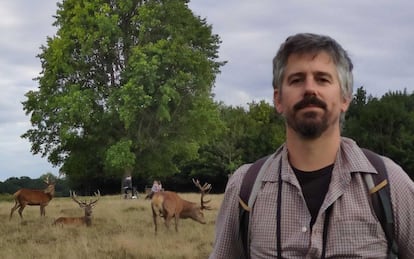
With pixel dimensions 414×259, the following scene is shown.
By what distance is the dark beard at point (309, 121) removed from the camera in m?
2.00

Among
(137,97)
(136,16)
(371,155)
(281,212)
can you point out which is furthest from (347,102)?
(136,16)

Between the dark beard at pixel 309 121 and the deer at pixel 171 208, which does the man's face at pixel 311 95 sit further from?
the deer at pixel 171 208

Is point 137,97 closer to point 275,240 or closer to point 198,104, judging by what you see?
point 198,104

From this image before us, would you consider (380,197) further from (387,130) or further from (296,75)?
(387,130)

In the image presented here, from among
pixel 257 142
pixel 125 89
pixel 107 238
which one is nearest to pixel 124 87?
pixel 125 89

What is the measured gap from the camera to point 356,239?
1.94 metres

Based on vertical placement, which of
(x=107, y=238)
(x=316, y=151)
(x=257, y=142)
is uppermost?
(x=257, y=142)

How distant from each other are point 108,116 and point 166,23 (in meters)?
5.77

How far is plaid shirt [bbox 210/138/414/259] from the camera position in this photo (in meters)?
1.95

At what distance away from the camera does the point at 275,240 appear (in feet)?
6.64

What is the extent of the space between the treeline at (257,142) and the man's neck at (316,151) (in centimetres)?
3737

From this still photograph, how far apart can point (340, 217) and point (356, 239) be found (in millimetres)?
81

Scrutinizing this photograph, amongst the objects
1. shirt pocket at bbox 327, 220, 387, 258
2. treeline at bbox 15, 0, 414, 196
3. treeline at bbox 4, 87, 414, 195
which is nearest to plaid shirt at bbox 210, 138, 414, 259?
shirt pocket at bbox 327, 220, 387, 258

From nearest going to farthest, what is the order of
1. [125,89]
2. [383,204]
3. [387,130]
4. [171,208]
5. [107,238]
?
[383,204] → [107,238] → [171,208] → [125,89] → [387,130]
